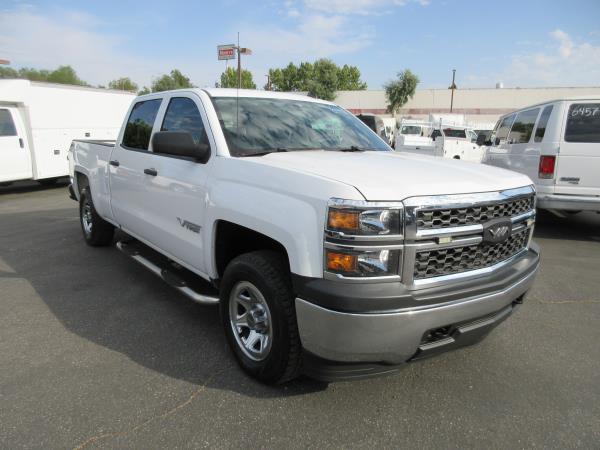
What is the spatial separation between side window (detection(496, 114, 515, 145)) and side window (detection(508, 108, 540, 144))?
0.76 ft

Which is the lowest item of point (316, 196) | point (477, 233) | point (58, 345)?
point (58, 345)

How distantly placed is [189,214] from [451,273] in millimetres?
1904

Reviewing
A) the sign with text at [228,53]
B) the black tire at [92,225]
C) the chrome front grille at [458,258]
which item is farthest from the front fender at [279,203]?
Result: the sign with text at [228,53]

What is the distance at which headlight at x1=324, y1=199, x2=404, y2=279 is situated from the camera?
7.03 ft

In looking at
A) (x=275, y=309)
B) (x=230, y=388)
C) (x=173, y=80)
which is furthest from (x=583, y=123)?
(x=173, y=80)

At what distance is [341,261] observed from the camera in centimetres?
218

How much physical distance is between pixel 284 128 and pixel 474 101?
2112 inches

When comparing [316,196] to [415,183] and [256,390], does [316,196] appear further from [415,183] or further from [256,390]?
[256,390]

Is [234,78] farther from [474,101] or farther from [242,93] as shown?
[242,93]

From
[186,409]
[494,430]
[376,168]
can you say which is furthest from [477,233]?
[186,409]

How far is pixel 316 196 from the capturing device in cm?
227

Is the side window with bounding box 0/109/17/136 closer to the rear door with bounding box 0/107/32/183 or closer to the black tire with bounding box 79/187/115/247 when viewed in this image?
the rear door with bounding box 0/107/32/183

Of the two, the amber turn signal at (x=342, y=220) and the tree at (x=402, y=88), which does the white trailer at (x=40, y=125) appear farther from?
the tree at (x=402, y=88)

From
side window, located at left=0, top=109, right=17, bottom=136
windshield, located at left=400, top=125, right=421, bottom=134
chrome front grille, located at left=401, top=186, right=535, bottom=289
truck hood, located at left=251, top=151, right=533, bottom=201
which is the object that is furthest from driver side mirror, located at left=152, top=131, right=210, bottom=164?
windshield, located at left=400, top=125, right=421, bottom=134
